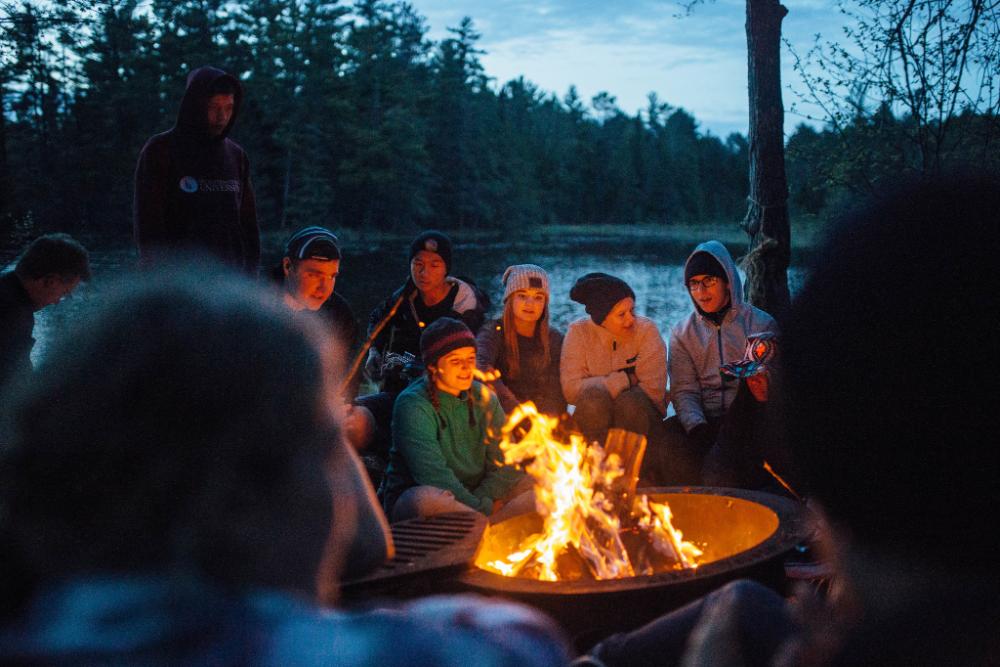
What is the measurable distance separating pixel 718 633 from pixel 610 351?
3.87 metres

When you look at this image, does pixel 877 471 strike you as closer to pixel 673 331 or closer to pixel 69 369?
pixel 69 369

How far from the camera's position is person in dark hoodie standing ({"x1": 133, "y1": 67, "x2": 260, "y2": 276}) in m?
4.54

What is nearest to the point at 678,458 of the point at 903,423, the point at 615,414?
the point at 615,414

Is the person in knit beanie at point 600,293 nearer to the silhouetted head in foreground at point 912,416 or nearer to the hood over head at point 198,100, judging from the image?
the hood over head at point 198,100

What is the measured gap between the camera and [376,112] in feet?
133

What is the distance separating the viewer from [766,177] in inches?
255

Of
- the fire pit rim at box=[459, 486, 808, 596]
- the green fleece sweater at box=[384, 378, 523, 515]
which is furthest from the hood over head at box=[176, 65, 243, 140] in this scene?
the fire pit rim at box=[459, 486, 808, 596]

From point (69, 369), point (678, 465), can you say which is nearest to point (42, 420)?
point (69, 369)

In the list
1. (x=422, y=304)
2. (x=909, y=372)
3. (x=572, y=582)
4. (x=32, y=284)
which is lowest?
(x=572, y=582)

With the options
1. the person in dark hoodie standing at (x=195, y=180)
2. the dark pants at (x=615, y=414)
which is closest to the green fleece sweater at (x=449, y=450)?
the dark pants at (x=615, y=414)

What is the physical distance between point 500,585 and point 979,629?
2076 mm

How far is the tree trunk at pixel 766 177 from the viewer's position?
6.36 meters

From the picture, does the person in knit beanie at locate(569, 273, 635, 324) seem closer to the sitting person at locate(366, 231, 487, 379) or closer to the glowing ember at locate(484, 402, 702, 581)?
the sitting person at locate(366, 231, 487, 379)

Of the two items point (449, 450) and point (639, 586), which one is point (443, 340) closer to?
point (449, 450)
